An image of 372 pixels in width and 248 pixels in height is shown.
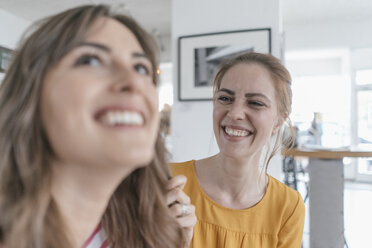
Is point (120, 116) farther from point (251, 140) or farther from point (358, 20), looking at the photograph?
point (358, 20)

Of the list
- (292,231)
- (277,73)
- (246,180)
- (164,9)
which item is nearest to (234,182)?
(246,180)

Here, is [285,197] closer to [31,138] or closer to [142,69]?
[142,69]

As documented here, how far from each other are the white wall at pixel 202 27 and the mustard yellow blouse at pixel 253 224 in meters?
1.55

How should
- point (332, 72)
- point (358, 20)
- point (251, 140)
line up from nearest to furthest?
point (251, 140), point (358, 20), point (332, 72)

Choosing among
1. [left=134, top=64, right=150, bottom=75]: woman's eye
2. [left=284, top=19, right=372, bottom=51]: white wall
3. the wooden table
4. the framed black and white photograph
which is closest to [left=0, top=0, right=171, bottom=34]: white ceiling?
the framed black and white photograph

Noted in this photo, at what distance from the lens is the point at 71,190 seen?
50 centimetres

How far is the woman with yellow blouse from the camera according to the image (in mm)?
1077

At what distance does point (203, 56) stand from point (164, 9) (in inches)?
67.0

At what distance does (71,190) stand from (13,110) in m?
0.17

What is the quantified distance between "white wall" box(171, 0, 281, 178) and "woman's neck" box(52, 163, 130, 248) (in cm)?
218

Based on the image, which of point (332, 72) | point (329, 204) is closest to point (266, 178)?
point (329, 204)

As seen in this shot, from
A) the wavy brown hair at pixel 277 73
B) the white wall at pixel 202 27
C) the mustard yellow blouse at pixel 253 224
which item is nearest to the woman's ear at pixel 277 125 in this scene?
the wavy brown hair at pixel 277 73

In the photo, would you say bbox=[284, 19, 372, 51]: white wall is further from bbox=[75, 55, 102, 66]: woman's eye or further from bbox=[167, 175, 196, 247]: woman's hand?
bbox=[75, 55, 102, 66]: woman's eye

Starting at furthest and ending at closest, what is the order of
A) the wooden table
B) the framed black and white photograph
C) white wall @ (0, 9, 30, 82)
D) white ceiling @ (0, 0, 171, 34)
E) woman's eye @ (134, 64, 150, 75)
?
white wall @ (0, 9, 30, 82) < white ceiling @ (0, 0, 171, 34) < the framed black and white photograph < the wooden table < woman's eye @ (134, 64, 150, 75)
